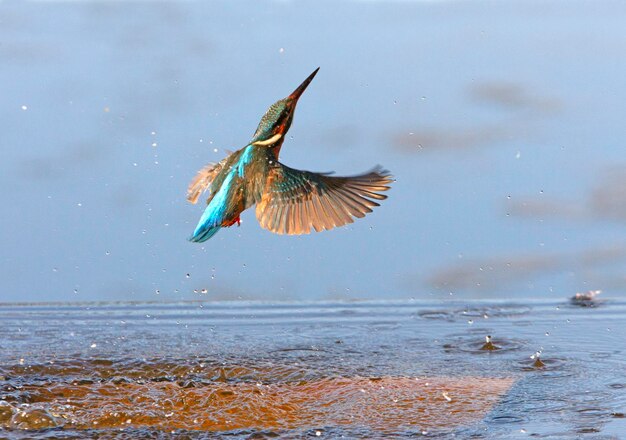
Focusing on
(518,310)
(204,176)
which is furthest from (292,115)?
(518,310)

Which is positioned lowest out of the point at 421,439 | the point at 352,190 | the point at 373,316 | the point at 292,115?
the point at 421,439

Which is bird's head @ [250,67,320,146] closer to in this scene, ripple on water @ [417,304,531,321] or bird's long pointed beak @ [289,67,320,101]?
bird's long pointed beak @ [289,67,320,101]

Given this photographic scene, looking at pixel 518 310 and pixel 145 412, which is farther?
pixel 518 310

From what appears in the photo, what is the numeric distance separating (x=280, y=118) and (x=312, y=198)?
41 cm

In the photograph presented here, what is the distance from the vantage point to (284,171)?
5.05 metres

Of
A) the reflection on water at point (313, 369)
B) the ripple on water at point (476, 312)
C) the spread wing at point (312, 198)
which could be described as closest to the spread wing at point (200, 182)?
the spread wing at point (312, 198)

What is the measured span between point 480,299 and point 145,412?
124 inches

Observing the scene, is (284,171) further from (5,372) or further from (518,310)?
(518,310)

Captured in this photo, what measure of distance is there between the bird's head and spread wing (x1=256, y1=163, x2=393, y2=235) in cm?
14

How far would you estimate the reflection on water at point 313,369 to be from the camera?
4.72m

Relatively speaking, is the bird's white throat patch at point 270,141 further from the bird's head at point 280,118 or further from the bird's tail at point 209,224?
the bird's tail at point 209,224

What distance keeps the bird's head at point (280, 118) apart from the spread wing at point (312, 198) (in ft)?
0.45

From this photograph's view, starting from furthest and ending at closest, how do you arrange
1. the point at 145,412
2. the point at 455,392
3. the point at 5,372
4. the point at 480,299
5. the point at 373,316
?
1. the point at 480,299
2. the point at 373,316
3. the point at 5,372
4. the point at 455,392
5. the point at 145,412

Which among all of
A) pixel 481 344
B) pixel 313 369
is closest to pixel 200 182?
pixel 313 369
